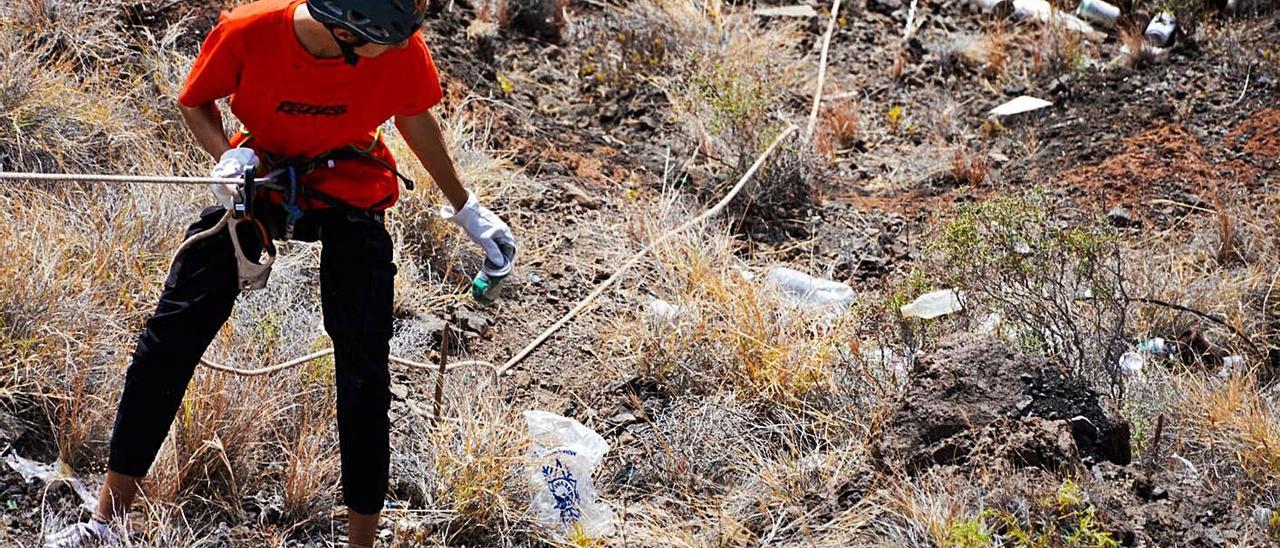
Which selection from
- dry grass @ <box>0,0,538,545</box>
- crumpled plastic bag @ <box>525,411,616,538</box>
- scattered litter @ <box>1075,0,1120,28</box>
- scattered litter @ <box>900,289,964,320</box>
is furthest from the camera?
scattered litter @ <box>1075,0,1120,28</box>

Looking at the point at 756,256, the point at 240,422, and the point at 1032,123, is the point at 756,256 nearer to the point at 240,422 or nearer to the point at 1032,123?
the point at 1032,123

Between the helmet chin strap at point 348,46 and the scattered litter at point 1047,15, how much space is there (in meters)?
5.36

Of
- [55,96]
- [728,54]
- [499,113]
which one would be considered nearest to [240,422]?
Answer: [55,96]

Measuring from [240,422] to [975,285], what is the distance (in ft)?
8.11

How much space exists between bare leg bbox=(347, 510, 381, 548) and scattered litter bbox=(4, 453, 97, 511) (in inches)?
32.6

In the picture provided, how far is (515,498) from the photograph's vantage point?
12.7ft

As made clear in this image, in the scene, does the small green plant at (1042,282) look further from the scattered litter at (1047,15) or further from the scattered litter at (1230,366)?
the scattered litter at (1047,15)

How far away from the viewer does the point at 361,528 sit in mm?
3258

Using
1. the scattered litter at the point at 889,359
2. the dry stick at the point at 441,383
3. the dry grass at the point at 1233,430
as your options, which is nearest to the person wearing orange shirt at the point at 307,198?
the dry stick at the point at 441,383

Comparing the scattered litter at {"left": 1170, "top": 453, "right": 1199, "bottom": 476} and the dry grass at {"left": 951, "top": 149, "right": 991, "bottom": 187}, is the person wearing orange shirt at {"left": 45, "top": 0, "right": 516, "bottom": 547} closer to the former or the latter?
the scattered litter at {"left": 1170, "top": 453, "right": 1199, "bottom": 476}

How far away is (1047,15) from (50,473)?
242 inches

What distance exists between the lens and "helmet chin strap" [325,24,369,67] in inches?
119

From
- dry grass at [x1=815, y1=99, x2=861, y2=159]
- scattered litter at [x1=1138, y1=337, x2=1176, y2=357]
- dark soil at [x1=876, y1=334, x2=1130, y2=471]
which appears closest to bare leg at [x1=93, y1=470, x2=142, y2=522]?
dark soil at [x1=876, y1=334, x2=1130, y2=471]

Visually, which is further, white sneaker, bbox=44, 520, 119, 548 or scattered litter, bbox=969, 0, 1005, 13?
scattered litter, bbox=969, 0, 1005, 13
